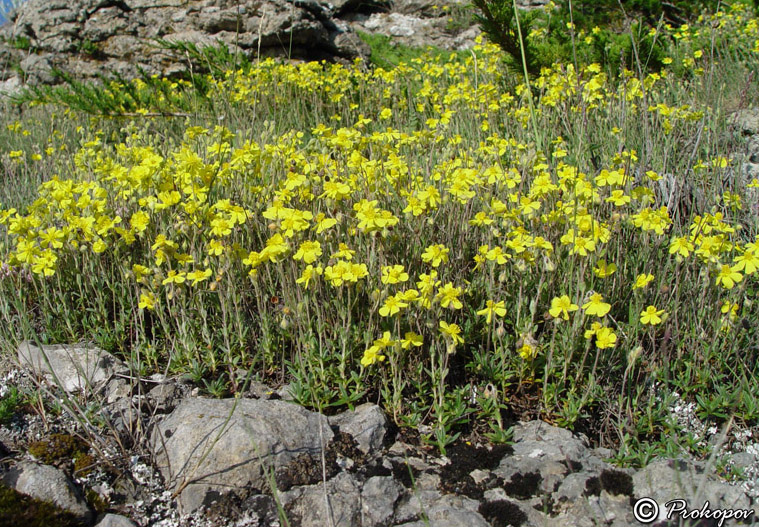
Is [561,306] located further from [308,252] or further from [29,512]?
[29,512]

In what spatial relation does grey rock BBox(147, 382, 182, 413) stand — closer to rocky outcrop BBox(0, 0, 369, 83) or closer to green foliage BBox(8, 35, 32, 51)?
rocky outcrop BBox(0, 0, 369, 83)

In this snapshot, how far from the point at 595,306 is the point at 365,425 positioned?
1098mm

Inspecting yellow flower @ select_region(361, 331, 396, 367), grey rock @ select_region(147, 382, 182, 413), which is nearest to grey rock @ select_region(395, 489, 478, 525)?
yellow flower @ select_region(361, 331, 396, 367)

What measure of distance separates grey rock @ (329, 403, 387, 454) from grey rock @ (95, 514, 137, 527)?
88cm

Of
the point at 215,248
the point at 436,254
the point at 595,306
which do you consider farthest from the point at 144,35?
the point at 595,306

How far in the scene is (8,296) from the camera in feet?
11.3

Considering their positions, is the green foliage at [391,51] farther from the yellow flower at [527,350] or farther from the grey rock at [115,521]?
the grey rock at [115,521]

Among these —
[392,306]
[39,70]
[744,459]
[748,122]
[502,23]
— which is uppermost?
[502,23]

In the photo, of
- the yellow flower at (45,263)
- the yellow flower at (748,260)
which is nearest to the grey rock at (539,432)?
the yellow flower at (748,260)

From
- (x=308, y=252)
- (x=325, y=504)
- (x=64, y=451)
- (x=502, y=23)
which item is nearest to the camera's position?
(x=325, y=504)

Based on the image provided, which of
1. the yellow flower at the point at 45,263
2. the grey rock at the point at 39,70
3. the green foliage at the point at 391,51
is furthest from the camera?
the green foliage at the point at 391,51

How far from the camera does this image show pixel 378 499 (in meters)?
2.21

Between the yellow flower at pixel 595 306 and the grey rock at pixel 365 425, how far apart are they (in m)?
0.99

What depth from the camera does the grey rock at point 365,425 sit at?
8.16 ft
